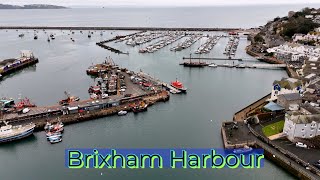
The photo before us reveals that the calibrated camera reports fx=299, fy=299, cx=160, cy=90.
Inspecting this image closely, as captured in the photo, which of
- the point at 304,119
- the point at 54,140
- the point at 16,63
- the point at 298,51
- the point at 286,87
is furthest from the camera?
the point at 16,63

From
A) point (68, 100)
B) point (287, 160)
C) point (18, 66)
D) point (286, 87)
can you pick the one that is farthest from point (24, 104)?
point (286, 87)

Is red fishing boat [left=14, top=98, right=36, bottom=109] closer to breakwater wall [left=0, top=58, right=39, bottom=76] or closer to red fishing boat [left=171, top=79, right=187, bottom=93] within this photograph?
red fishing boat [left=171, top=79, right=187, bottom=93]

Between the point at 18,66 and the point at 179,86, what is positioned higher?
the point at 18,66

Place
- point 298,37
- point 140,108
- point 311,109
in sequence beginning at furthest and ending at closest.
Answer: point 298,37
point 140,108
point 311,109

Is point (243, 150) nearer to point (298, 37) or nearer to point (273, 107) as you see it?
point (273, 107)

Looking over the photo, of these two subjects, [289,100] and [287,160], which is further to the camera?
[289,100]

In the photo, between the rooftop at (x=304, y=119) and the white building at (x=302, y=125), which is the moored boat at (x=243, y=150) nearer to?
the white building at (x=302, y=125)
